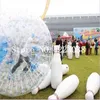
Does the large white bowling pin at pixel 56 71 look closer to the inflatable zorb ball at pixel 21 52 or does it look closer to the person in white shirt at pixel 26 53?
the inflatable zorb ball at pixel 21 52

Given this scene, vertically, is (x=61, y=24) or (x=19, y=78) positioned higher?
(x=61, y=24)

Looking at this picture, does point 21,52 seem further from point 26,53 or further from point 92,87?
point 92,87

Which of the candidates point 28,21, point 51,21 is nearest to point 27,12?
point 28,21

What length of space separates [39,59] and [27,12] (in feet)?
2.31

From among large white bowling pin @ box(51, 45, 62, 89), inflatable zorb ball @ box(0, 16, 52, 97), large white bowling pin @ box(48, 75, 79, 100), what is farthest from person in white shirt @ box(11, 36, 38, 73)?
large white bowling pin @ box(51, 45, 62, 89)

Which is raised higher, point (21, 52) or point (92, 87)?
point (21, 52)

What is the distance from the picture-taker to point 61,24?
87.4ft

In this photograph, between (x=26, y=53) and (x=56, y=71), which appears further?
(x=56, y=71)

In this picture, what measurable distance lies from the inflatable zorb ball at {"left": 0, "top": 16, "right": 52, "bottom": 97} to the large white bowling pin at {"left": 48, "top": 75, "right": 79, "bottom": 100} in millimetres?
823

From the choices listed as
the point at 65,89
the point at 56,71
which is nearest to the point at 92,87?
the point at 65,89

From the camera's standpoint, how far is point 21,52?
3133 millimetres

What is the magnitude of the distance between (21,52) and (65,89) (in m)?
1.39

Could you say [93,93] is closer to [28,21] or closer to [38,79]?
[38,79]

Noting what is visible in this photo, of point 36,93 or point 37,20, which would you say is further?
point 36,93
